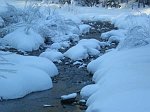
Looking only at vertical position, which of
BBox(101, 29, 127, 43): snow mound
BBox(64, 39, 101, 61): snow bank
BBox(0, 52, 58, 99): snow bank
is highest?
BBox(0, 52, 58, 99): snow bank

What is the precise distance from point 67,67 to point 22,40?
12.1 feet

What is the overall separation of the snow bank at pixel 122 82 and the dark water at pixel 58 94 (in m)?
0.43

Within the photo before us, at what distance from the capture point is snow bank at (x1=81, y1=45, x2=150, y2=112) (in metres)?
7.77

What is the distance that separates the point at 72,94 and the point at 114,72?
1.15m

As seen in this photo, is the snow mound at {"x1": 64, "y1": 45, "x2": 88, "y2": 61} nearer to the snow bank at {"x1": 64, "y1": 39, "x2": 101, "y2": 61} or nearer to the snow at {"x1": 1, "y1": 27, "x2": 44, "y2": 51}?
the snow bank at {"x1": 64, "y1": 39, "x2": 101, "y2": 61}

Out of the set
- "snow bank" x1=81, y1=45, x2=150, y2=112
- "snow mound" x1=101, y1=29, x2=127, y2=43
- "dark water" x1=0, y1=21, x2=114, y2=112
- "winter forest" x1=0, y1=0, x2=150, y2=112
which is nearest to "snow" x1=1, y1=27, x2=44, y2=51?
"winter forest" x1=0, y1=0, x2=150, y2=112

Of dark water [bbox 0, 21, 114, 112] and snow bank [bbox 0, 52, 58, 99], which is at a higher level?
snow bank [bbox 0, 52, 58, 99]

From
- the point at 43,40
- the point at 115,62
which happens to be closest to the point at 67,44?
the point at 43,40

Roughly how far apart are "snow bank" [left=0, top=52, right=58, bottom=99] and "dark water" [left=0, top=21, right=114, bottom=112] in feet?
0.67

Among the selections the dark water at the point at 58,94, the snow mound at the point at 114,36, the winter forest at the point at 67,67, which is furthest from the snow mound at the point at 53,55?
the snow mound at the point at 114,36

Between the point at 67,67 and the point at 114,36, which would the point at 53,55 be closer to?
the point at 67,67

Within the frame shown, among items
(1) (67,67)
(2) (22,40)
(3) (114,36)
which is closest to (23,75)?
(1) (67,67)

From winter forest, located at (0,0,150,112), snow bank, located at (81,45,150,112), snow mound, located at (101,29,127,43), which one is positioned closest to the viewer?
snow bank, located at (81,45,150,112)

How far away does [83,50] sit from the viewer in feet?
51.4
